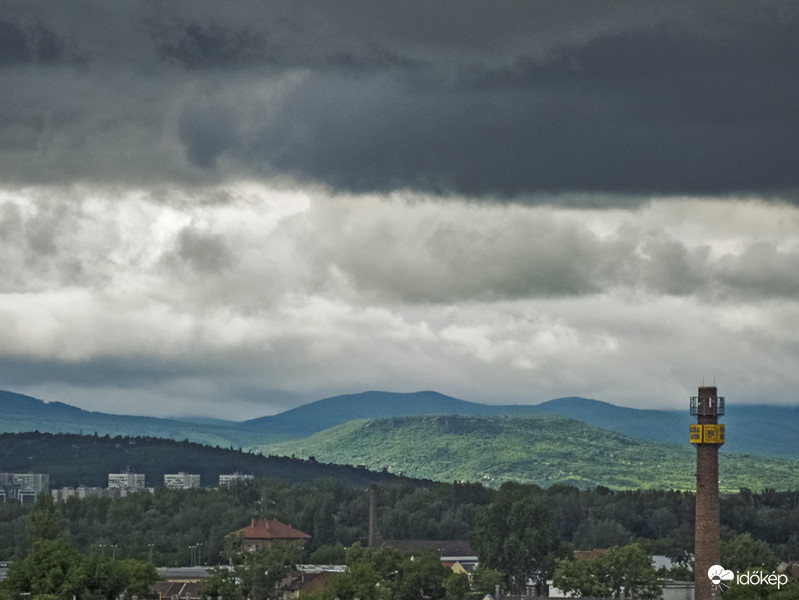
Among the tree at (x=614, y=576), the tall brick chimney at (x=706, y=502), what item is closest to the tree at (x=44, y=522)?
the tree at (x=614, y=576)

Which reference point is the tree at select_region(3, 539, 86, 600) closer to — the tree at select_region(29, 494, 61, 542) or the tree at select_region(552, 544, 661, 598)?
the tree at select_region(29, 494, 61, 542)

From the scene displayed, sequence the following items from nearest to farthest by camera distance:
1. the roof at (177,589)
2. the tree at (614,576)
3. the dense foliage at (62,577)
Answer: the dense foliage at (62,577), the roof at (177,589), the tree at (614,576)

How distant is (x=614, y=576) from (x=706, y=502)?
22.8 metres

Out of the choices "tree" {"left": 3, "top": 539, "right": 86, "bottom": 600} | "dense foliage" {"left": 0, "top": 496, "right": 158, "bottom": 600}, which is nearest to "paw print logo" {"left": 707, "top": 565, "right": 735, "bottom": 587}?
"dense foliage" {"left": 0, "top": 496, "right": 158, "bottom": 600}

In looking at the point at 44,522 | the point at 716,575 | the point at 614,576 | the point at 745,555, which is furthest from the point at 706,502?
the point at 44,522

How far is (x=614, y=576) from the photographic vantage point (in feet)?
578

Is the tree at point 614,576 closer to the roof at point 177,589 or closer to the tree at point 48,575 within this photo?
the roof at point 177,589

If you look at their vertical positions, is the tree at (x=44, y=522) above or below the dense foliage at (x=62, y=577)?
above

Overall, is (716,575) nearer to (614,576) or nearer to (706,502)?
(706,502)

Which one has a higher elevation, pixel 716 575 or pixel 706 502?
pixel 706 502

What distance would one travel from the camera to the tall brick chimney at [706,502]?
156250 mm

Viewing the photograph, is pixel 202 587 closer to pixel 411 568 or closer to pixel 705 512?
pixel 411 568

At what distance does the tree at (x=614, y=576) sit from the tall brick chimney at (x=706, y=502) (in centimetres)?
1587

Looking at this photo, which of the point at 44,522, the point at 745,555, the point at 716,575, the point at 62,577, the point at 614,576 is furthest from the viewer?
the point at 745,555
